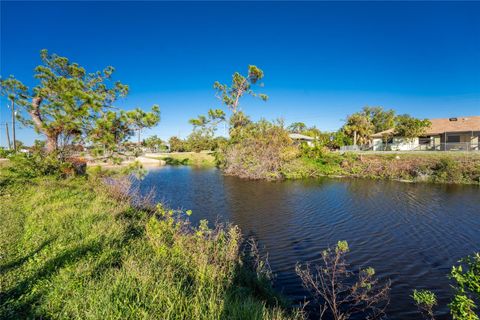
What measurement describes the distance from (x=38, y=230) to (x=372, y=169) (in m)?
28.3

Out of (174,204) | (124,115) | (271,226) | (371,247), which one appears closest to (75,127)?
(124,115)

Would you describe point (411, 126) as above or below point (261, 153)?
above

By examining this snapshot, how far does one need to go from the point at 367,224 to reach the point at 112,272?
10.8 meters

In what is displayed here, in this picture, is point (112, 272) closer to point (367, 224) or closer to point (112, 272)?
point (112, 272)

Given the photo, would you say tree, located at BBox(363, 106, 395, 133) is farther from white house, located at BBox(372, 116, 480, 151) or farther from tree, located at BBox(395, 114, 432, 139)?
tree, located at BBox(395, 114, 432, 139)

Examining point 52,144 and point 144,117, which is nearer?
point 144,117

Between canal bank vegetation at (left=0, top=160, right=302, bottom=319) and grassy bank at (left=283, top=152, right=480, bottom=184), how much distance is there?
70.0ft

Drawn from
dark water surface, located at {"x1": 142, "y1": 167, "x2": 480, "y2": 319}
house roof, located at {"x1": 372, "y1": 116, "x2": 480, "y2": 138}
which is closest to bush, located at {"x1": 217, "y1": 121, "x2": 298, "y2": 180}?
dark water surface, located at {"x1": 142, "y1": 167, "x2": 480, "y2": 319}

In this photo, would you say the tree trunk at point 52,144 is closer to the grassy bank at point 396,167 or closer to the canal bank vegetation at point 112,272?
the canal bank vegetation at point 112,272

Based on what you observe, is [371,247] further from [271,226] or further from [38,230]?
[38,230]

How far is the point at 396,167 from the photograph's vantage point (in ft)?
84.4

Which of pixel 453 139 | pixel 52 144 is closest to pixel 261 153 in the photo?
pixel 52 144

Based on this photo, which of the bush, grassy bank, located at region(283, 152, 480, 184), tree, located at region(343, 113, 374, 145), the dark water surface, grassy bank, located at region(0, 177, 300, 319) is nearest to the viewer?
grassy bank, located at region(0, 177, 300, 319)

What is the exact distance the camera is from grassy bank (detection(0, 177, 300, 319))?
12.5 ft
